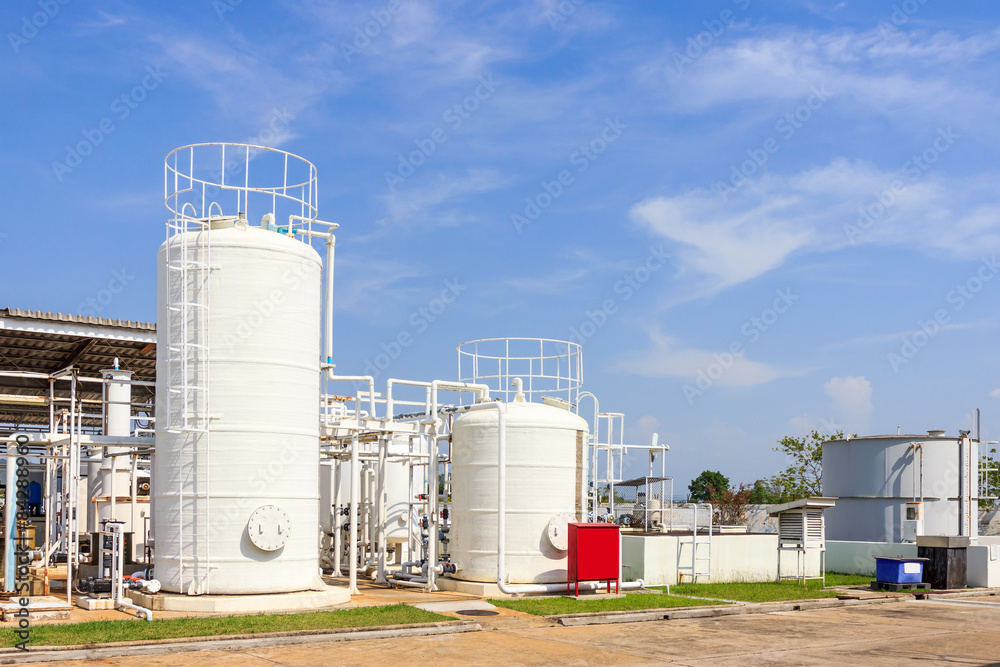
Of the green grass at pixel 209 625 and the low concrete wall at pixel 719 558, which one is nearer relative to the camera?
the green grass at pixel 209 625

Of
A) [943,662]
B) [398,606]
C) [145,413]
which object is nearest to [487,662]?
[398,606]

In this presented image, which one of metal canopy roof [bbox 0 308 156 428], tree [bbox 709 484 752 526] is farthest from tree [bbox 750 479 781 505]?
metal canopy roof [bbox 0 308 156 428]

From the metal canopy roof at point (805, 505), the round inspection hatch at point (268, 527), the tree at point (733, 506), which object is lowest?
the tree at point (733, 506)

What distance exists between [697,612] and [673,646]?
14.1 feet

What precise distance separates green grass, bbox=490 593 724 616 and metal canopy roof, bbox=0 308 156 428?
963 cm

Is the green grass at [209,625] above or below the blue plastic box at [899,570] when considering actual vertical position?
above

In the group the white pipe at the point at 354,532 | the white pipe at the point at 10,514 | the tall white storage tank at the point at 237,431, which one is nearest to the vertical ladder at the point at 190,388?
the tall white storage tank at the point at 237,431

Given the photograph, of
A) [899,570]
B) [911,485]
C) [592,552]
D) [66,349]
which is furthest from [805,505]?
[66,349]

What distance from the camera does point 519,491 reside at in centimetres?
2089

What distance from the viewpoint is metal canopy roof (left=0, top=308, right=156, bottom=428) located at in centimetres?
1889

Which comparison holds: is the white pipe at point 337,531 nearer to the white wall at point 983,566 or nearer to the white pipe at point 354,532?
the white pipe at point 354,532

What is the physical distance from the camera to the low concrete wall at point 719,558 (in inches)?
925

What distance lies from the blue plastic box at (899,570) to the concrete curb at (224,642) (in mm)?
13857

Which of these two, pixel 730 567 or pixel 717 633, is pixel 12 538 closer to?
pixel 717 633
